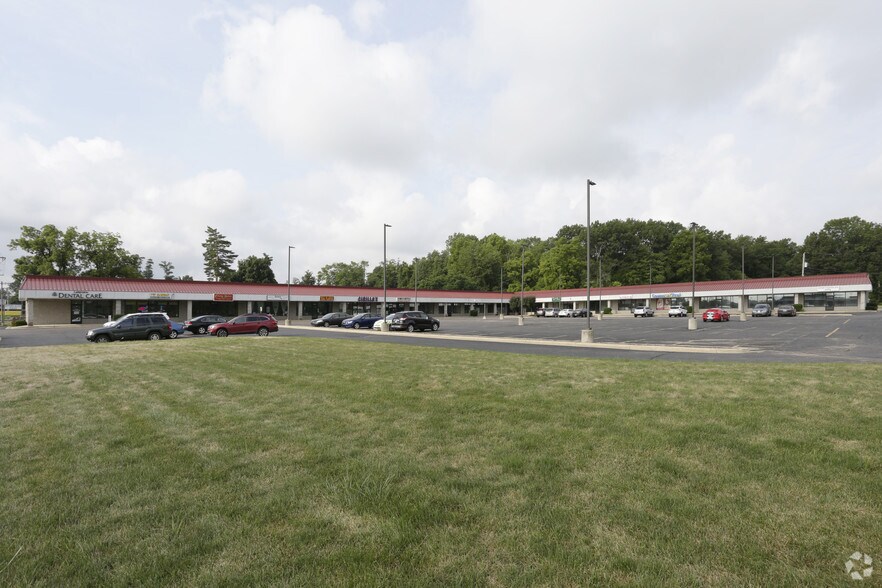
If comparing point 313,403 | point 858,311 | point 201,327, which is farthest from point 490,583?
point 858,311

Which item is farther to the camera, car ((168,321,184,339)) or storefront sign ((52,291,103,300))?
storefront sign ((52,291,103,300))

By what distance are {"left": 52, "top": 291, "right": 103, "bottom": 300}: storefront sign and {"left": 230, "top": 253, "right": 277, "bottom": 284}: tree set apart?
4525 centimetres

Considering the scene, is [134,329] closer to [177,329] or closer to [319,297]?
[177,329]

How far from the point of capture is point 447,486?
170 inches

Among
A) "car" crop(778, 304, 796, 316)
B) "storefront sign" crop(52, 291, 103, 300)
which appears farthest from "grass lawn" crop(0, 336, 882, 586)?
"car" crop(778, 304, 796, 316)

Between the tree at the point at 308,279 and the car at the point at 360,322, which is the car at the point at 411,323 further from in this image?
the tree at the point at 308,279

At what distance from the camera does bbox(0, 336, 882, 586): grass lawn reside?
3.03m

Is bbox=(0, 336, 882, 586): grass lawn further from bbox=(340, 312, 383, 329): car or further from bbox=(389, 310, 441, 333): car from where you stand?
bbox=(340, 312, 383, 329): car

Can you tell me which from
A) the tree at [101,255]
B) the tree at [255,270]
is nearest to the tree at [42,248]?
the tree at [101,255]

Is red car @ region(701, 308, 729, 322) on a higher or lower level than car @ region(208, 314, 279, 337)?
lower

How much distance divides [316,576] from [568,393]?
6.48 meters

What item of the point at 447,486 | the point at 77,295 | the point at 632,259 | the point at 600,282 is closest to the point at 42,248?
the point at 77,295

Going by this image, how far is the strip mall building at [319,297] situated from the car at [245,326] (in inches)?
559

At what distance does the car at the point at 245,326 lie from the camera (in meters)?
31.4
